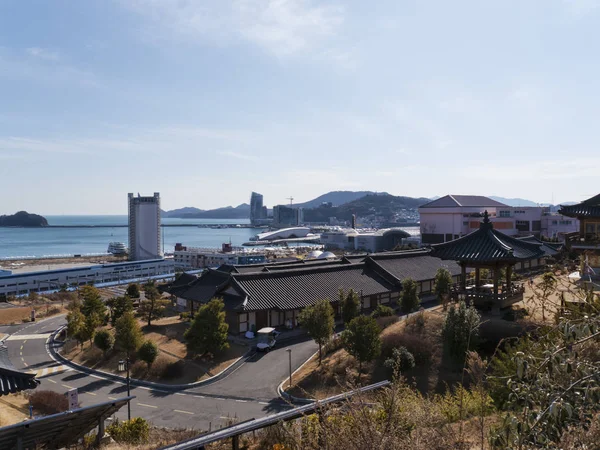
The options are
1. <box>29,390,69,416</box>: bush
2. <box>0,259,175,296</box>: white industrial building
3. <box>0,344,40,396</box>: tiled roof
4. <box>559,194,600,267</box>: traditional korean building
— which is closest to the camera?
<box>0,344,40,396</box>: tiled roof

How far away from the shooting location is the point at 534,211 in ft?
223

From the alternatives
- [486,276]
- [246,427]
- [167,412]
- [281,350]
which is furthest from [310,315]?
[246,427]

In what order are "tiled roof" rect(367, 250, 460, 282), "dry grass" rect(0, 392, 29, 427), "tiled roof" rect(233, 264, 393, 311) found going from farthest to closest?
"tiled roof" rect(367, 250, 460, 282) → "tiled roof" rect(233, 264, 393, 311) → "dry grass" rect(0, 392, 29, 427)

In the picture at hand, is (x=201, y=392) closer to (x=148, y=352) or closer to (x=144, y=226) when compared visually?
(x=148, y=352)

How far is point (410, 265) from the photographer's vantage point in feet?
131

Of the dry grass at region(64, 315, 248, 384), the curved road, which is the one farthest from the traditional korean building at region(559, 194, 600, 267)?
the dry grass at region(64, 315, 248, 384)

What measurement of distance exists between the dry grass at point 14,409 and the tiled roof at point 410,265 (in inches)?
1037

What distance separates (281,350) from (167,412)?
8819 mm

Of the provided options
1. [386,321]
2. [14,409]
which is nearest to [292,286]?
Answer: [386,321]

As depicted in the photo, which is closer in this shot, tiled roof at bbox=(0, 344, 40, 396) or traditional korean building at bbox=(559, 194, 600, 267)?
tiled roof at bbox=(0, 344, 40, 396)

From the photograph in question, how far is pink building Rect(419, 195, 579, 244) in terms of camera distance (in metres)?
66.8

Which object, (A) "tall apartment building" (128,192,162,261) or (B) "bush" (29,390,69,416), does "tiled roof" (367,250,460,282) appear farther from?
(A) "tall apartment building" (128,192,162,261)

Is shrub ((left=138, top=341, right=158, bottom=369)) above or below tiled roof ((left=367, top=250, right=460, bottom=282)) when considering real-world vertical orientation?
below

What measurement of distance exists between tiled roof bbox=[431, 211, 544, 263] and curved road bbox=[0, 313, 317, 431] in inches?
397
